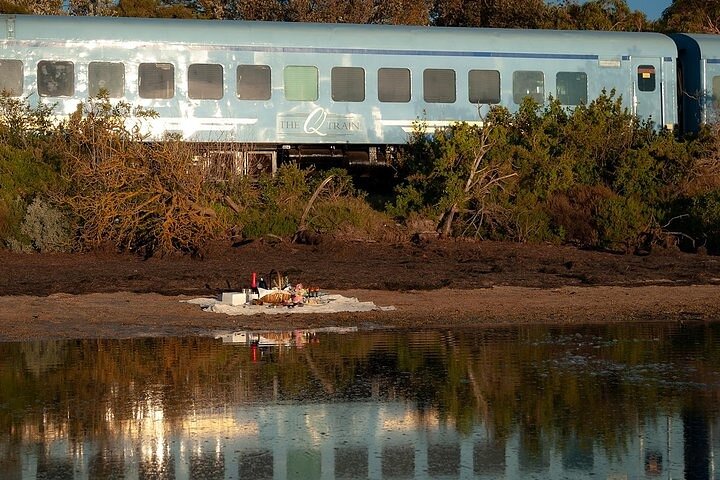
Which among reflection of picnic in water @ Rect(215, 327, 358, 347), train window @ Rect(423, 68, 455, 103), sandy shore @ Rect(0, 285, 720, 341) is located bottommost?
reflection of picnic in water @ Rect(215, 327, 358, 347)

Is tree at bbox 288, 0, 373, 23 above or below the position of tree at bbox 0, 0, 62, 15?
below

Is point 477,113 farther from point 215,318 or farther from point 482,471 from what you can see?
point 482,471

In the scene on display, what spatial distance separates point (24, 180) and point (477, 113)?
9.96m

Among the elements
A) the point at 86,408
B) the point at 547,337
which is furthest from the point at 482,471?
the point at 547,337

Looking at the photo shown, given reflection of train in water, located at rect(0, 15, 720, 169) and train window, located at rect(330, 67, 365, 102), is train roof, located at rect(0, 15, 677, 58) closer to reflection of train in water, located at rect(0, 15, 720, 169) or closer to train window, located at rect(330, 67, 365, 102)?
reflection of train in water, located at rect(0, 15, 720, 169)

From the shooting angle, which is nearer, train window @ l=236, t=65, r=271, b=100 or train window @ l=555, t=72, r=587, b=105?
train window @ l=236, t=65, r=271, b=100

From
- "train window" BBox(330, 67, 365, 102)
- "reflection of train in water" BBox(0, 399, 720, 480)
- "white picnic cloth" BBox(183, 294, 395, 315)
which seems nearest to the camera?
"reflection of train in water" BBox(0, 399, 720, 480)

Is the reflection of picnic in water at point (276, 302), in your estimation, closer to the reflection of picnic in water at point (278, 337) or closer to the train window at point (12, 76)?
the reflection of picnic in water at point (278, 337)

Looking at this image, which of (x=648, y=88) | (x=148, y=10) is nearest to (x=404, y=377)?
(x=648, y=88)

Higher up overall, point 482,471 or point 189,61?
point 189,61

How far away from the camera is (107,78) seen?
25.5m

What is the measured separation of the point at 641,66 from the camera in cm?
2836

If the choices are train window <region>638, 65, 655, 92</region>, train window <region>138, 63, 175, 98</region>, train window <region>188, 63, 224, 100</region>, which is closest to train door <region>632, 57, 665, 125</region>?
train window <region>638, 65, 655, 92</region>

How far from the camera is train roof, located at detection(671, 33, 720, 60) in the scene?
2839cm
